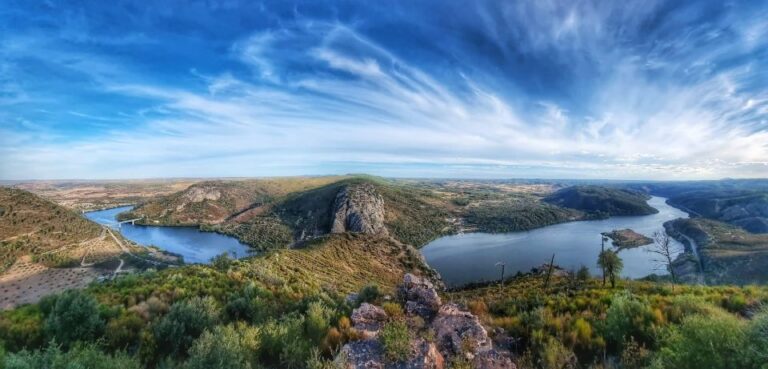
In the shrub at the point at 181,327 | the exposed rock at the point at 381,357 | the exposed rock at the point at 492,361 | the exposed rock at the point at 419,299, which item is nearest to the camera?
the exposed rock at the point at 381,357

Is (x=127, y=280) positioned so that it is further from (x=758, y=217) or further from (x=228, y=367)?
(x=758, y=217)

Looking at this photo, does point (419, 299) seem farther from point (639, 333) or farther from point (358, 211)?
point (358, 211)

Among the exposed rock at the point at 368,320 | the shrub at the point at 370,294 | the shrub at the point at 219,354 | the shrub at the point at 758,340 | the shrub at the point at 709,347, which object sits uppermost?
the shrub at the point at 758,340

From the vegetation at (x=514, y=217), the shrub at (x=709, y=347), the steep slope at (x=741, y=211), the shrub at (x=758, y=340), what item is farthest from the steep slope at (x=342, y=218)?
the steep slope at (x=741, y=211)

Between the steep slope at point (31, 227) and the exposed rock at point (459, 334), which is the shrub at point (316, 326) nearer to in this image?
the exposed rock at point (459, 334)

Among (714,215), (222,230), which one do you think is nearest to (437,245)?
(222,230)
